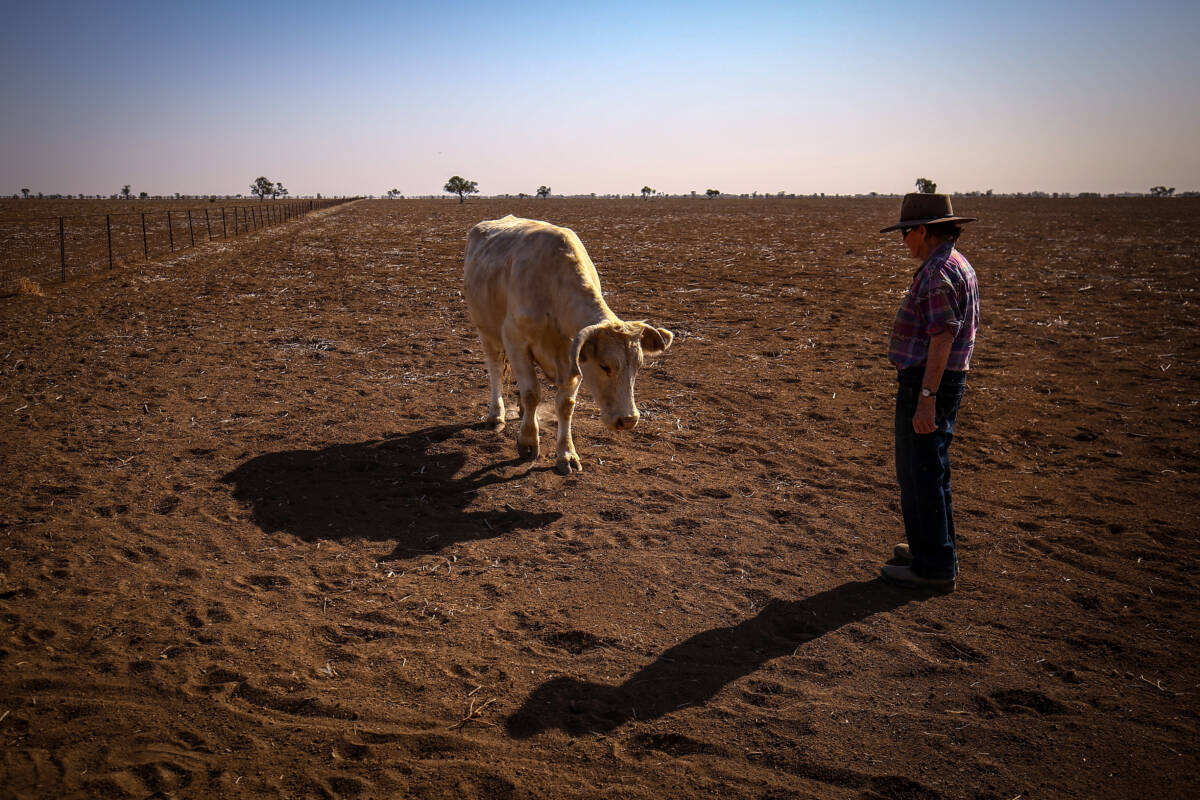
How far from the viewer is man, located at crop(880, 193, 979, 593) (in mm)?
3689

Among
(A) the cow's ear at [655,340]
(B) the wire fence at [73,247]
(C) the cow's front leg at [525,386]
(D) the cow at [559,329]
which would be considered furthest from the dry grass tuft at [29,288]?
(A) the cow's ear at [655,340]

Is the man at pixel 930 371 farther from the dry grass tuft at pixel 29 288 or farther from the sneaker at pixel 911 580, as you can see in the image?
the dry grass tuft at pixel 29 288

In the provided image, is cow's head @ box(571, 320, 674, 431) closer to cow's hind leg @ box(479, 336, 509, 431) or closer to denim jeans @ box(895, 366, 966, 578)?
denim jeans @ box(895, 366, 966, 578)

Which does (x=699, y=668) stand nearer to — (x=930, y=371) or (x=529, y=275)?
(x=930, y=371)

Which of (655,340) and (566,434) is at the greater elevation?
(655,340)

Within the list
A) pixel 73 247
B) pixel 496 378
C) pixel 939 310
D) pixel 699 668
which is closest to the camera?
pixel 699 668

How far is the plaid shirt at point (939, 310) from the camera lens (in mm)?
3654

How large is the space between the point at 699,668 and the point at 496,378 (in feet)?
14.6

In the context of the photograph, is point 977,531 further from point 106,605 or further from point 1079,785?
point 106,605

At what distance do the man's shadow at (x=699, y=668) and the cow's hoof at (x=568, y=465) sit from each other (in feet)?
7.94

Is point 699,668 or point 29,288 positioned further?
point 29,288

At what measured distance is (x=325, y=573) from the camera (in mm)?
4320

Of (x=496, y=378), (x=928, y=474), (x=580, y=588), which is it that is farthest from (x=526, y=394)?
(x=928, y=474)

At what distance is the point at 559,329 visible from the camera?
595cm
